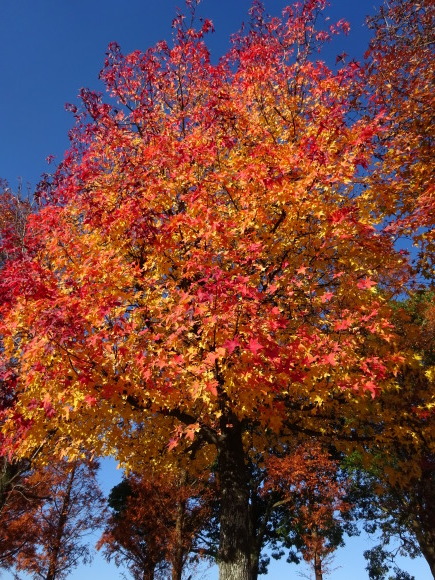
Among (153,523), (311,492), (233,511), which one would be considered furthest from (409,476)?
(153,523)

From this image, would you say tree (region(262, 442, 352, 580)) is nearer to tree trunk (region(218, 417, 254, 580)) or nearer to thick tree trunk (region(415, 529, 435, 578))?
thick tree trunk (region(415, 529, 435, 578))

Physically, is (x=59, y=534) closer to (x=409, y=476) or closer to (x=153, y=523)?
(x=153, y=523)

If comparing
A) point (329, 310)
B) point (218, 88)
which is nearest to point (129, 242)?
point (329, 310)

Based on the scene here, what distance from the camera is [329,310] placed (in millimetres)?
8523

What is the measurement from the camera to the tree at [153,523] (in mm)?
20391

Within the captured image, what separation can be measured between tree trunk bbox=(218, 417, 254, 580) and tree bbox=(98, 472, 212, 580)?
1177 cm

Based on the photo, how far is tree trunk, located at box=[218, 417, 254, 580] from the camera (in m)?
7.84

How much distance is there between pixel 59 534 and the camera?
21766 mm

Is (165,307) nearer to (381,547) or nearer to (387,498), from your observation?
(387,498)

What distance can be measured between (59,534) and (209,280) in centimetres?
1990

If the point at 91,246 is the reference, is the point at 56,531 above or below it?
below

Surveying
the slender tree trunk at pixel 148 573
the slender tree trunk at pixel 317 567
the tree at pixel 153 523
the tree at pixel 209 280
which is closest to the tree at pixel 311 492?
the slender tree trunk at pixel 317 567

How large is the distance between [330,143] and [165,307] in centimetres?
461

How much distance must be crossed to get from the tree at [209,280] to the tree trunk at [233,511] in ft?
0.08
